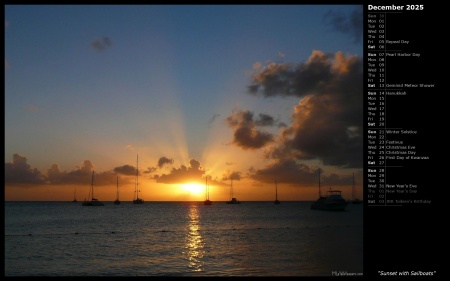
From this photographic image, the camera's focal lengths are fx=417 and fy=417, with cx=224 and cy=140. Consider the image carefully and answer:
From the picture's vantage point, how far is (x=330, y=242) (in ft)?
138
